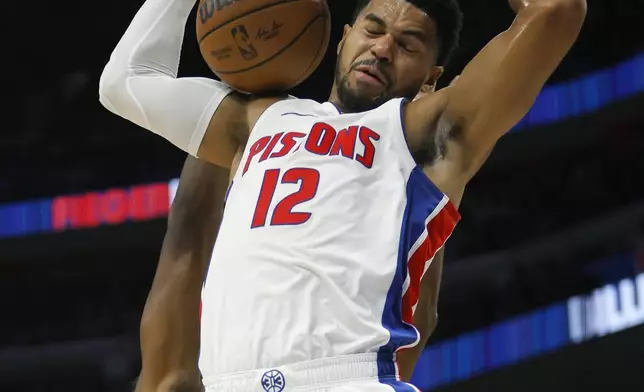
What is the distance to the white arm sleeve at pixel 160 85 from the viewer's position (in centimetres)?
259

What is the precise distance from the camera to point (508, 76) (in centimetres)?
228

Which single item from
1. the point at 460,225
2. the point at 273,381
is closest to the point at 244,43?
the point at 273,381

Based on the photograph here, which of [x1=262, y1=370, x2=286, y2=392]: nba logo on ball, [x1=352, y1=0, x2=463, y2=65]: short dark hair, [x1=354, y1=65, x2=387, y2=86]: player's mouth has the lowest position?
[x1=262, y1=370, x2=286, y2=392]: nba logo on ball

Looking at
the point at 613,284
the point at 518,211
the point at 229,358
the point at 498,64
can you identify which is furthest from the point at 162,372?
the point at 518,211

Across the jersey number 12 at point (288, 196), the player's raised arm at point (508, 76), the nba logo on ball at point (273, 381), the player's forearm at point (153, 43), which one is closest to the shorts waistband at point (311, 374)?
the nba logo on ball at point (273, 381)

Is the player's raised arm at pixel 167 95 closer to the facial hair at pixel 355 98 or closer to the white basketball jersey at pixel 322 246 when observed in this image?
the white basketball jersey at pixel 322 246

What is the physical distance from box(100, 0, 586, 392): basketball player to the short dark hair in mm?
52

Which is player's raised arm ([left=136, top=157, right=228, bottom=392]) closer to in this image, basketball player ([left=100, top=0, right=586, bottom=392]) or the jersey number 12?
basketball player ([left=100, top=0, right=586, bottom=392])

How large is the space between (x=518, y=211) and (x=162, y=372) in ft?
19.8

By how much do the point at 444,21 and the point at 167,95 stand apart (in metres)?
0.79

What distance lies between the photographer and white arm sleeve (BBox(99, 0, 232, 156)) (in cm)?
259

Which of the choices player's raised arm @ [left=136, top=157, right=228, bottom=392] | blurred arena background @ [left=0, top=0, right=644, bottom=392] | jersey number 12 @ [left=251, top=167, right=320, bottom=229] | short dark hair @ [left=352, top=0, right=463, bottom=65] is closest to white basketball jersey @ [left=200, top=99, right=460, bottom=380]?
jersey number 12 @ [left=251, top=167, right=320, bottom=229]

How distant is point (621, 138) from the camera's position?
8.53 metres

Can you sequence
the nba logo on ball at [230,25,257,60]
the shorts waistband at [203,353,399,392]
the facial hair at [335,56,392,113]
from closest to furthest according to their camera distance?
the shorts waistband at [203,353,399,392]
the nba logo on ball at [230,25,257,60]
the facial hair at [335,56,392,113]
